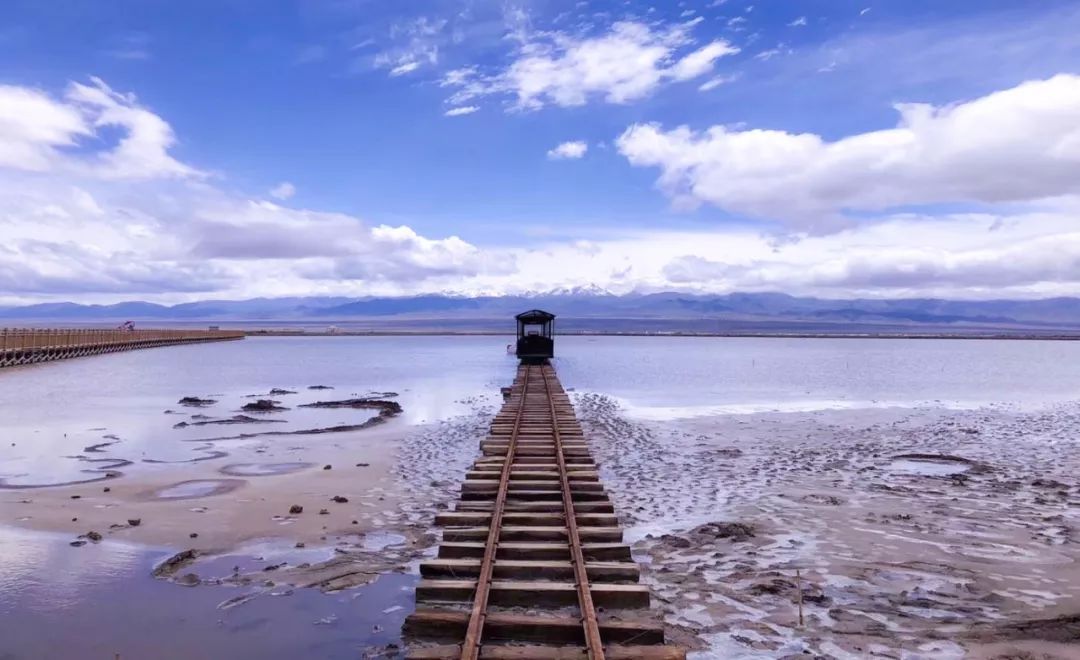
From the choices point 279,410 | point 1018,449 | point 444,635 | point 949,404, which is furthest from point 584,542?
point 949,404

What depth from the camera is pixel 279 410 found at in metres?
29.4

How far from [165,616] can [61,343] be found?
208ft

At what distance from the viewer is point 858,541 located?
11000 mm

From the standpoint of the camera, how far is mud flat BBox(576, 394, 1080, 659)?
7543 mm

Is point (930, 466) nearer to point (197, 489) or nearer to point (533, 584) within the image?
point (533, 584)

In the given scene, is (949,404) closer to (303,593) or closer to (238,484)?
(238,484)

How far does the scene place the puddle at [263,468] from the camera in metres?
16.4

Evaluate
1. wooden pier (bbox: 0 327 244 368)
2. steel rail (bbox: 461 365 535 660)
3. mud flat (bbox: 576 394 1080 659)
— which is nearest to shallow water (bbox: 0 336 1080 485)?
wooden pier (bbox: 0 327 244 368)

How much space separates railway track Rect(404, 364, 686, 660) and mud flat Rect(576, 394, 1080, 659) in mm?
809

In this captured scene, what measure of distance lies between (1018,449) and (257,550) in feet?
63.5

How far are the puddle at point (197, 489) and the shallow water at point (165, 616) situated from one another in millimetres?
4086

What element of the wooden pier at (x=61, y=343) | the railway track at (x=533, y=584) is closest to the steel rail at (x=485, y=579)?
the railway track at (x=533, y=584)

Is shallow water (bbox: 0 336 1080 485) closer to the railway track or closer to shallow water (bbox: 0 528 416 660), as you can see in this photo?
shallow water (bbox: 0 528 416 660)

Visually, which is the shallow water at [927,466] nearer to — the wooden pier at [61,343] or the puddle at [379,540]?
the puddle at [379,540]
